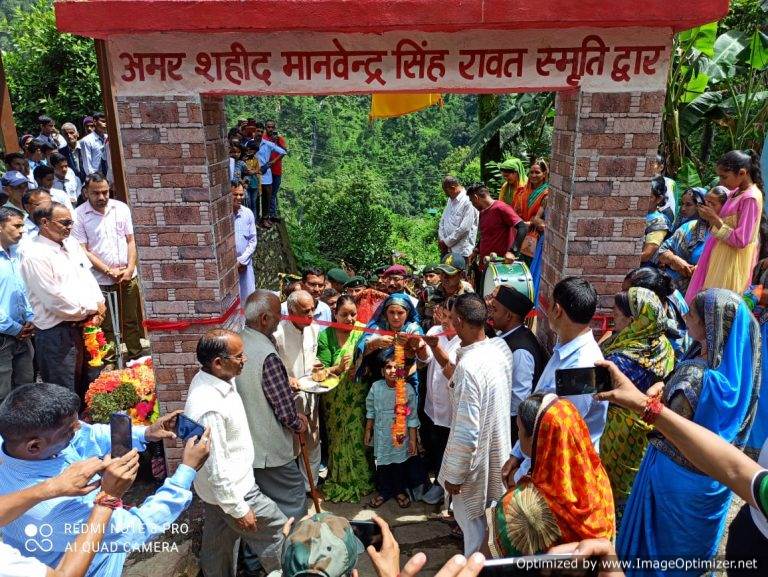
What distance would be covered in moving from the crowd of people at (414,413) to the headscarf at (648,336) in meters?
0.01

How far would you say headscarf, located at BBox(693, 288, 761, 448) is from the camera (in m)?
2.91

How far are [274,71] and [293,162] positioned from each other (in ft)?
85.8

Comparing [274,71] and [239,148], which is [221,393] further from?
[239,148]

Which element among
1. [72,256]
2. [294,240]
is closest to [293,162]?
[294,240]

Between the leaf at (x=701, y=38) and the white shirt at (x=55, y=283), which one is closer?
the white shirt at (x=55, y=283)

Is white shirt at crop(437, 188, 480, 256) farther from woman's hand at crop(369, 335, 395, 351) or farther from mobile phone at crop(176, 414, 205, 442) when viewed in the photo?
mobile phone at crop(176, 414, 205, 442)

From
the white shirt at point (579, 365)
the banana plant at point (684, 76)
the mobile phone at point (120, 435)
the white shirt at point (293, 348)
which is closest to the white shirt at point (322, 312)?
the white shirt at point (293, 348)

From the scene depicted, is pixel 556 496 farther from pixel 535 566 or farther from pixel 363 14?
pixel 363 14

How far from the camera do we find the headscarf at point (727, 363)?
9.55 feet

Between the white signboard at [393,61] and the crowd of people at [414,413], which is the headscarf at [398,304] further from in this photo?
the white signboard at [393,61]

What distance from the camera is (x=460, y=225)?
855cm

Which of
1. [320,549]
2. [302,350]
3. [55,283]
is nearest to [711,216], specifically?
[302,350]

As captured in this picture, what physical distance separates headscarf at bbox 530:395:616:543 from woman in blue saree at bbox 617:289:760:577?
84 centimetres

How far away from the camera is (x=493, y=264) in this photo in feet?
16.4
